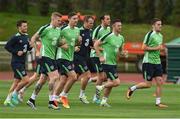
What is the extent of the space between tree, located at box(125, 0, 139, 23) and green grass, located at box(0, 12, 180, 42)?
2.49ft

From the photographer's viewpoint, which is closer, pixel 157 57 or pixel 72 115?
pixel 72 115

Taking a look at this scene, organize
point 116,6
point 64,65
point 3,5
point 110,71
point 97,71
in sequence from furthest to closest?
point 3,5
point 116,6
point 97,71
point 110,71
point 64,65

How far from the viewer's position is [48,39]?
62.0 feet

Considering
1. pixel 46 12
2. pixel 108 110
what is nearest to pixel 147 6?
pixel 46 12

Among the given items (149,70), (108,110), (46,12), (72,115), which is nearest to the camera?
(72,115)

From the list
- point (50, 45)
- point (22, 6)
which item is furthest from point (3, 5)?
point (50, 45)

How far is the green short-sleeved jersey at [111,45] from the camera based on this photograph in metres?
19.9

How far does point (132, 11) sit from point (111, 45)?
29.5 meters

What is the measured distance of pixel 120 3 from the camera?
4872 centimetres

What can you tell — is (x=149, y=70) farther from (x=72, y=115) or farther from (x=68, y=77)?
(x=72, y=115)

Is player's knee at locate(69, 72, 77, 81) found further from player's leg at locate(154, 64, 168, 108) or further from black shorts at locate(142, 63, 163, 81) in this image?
player's leg at locate(154, 64, 168, 108)

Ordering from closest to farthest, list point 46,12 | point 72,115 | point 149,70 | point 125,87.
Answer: point 72,115 → point 149,70 → point 125,87 → point 46,12

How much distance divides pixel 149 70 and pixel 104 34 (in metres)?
1.82

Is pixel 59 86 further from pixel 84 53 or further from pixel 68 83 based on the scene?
pixel 84 53
